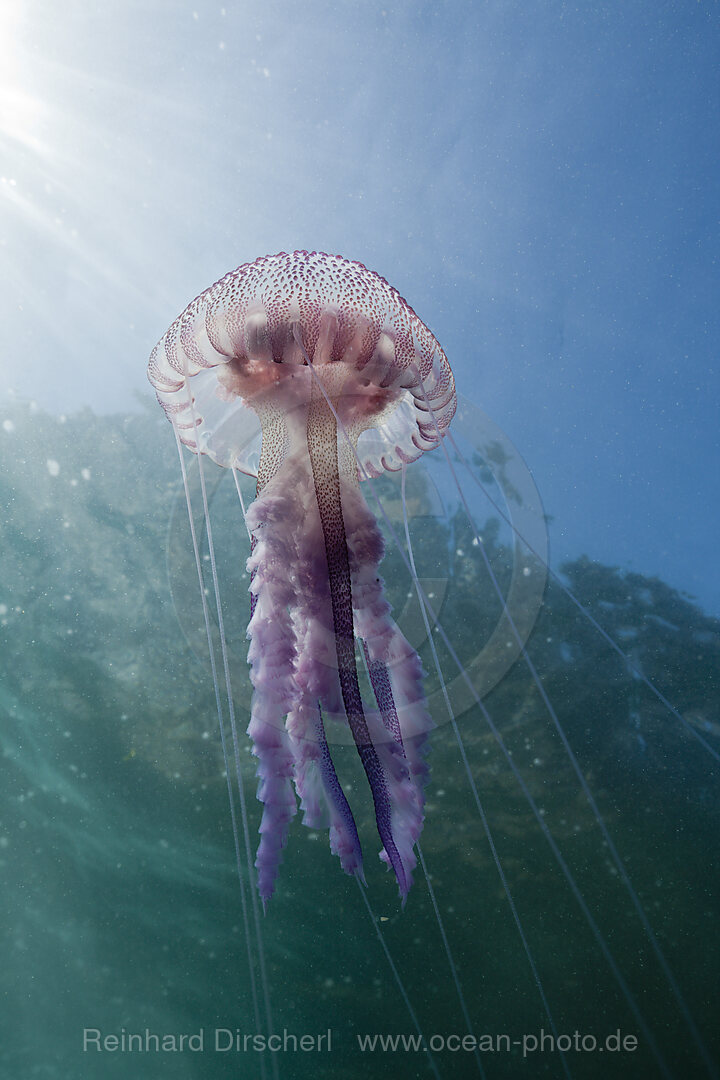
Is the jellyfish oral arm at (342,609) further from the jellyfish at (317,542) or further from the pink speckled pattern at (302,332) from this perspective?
the pink speckled pattern at (302,332)

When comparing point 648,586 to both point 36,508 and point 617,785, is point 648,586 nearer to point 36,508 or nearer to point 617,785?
point 617,785

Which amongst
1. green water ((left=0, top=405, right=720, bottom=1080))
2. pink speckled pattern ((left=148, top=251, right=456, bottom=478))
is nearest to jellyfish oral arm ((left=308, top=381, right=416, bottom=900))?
pink speckled pattern ((left=148, top=251, right=456, bottom=478))

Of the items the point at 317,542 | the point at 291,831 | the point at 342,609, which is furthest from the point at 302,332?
the point at 291,831

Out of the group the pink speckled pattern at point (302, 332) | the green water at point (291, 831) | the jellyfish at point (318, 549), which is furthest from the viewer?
the green water at point (291, 831)

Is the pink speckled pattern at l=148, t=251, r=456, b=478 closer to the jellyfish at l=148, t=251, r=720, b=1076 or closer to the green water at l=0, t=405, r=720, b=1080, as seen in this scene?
the jellyfish at l=148, t=251, r=720, b=1076

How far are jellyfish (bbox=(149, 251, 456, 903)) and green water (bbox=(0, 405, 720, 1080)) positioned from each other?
5.47 m

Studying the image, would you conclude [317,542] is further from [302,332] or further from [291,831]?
[291,831]

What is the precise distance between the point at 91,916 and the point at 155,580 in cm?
725

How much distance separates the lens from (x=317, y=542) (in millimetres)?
2391

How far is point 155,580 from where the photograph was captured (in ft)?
28.6

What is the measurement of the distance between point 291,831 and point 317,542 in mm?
8511

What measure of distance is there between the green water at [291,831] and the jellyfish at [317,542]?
17.9 ft

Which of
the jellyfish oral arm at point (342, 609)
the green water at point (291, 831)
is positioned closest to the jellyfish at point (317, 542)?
the jellyfish oral arm at point (342, 609)

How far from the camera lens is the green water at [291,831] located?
8.39 metres
